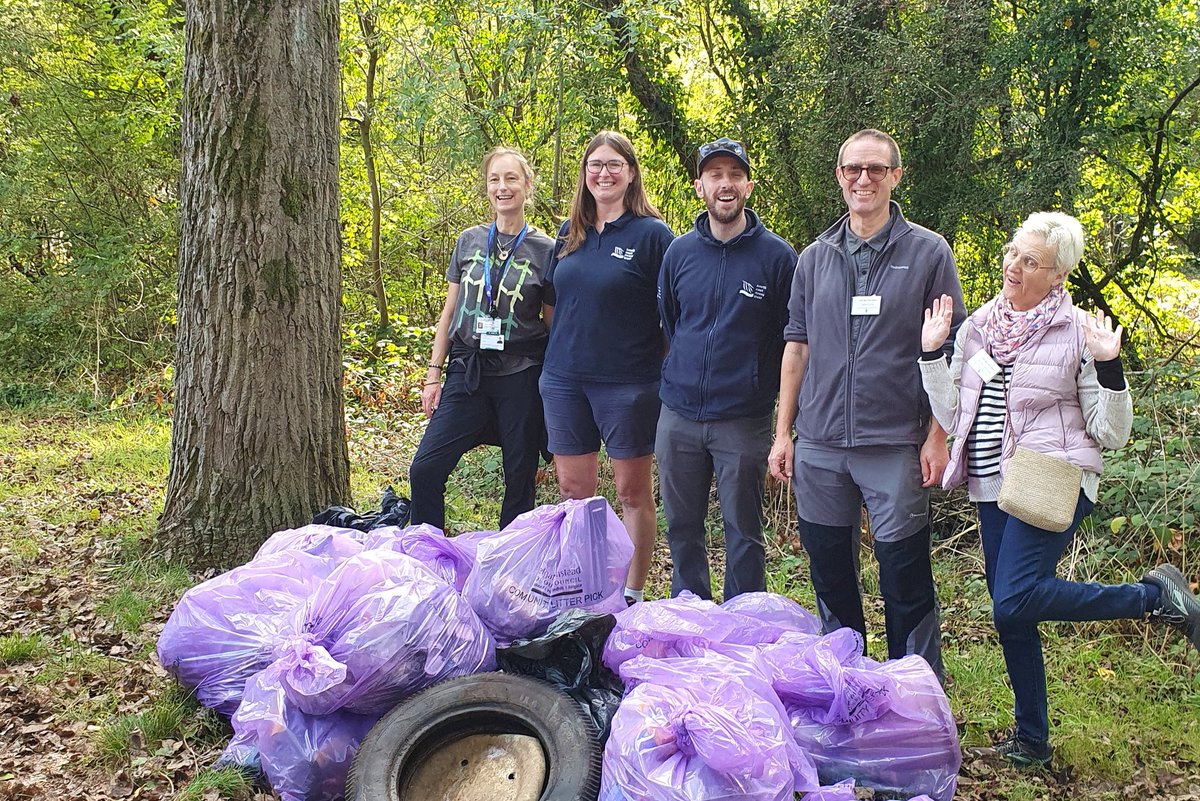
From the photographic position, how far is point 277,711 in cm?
286

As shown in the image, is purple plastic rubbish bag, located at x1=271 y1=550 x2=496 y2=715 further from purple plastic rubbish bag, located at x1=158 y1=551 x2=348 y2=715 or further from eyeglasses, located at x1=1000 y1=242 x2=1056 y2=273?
eyeglasses, located at x1=1000 y1=242 x2=1056 y2=273

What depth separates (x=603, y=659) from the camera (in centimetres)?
313

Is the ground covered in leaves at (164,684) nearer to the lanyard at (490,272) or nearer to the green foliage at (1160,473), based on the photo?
the green foliage at (1160,473)

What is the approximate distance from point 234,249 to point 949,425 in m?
3.29

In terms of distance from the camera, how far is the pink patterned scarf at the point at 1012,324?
9.29 ft

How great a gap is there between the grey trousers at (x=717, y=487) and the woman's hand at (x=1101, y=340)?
1250 mm

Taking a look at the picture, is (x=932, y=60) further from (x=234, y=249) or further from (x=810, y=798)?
(x=810, y=798)

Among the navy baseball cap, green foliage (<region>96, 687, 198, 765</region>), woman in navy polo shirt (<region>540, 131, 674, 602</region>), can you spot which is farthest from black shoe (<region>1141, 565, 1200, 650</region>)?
green foliage (<region>96, 687, 198, 765</region>)

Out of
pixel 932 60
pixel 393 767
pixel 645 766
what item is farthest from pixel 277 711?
pixel 932 60

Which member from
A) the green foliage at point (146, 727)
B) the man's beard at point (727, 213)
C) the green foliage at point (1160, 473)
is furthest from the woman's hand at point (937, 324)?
the green foliage at point (146, 727)

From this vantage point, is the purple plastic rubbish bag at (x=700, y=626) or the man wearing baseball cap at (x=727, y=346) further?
the man wearing baseball cap at (x=727, y=346)

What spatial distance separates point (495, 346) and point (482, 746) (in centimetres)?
186

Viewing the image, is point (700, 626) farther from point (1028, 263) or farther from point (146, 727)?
point (146, 727)

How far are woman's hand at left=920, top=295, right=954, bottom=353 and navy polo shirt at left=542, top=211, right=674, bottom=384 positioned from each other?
1187 millimetres
